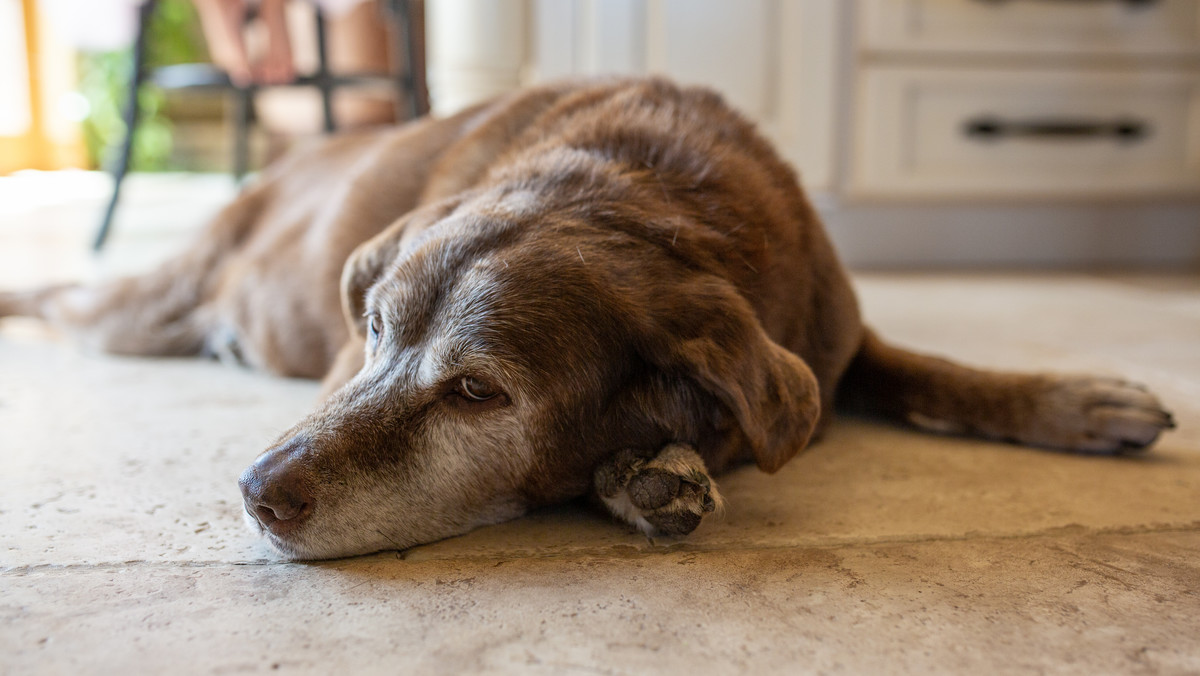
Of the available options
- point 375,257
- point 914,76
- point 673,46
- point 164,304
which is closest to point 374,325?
point 375,257

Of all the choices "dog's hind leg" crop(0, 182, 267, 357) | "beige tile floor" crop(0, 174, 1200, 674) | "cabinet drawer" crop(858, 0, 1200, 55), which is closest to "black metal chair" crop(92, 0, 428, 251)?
"dog's hind leg" crop(0, 182, 267, 357)

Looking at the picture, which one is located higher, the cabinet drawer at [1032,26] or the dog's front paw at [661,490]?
the cabinet drawer at [1032,26]

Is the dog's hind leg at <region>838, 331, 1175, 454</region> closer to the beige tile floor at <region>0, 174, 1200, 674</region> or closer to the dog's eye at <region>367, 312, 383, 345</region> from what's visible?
the beige tile floor at <region>0, 174, 1200, 674</region>

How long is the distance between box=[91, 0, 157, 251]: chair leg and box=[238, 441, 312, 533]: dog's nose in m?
4.32

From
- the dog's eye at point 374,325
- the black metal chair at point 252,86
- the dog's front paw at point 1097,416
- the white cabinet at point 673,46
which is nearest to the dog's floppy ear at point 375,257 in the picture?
the dog's eye at point 374,325

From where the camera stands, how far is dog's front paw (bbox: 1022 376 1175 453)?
1.78m

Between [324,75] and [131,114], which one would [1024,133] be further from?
[131,114]

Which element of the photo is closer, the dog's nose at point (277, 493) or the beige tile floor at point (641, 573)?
the beige tile floor at point (641, 573)

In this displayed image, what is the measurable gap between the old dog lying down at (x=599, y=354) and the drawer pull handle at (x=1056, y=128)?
9.41 ft

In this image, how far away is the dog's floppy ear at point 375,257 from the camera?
169cm

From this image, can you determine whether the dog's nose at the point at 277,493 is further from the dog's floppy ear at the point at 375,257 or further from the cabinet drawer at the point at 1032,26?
the cabinet drawer at the point at 1032,26

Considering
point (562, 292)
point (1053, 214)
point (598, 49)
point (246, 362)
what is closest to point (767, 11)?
point (598, 49)

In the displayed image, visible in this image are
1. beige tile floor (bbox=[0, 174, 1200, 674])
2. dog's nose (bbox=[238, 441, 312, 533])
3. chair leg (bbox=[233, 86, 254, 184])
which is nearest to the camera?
beige tile floor (bbox=[0, 174, 1200, 674])

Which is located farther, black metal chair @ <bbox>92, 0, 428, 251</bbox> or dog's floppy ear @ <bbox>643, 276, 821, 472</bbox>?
black metal chair @ <bbox>92, 0, 428, 251</bbox>
